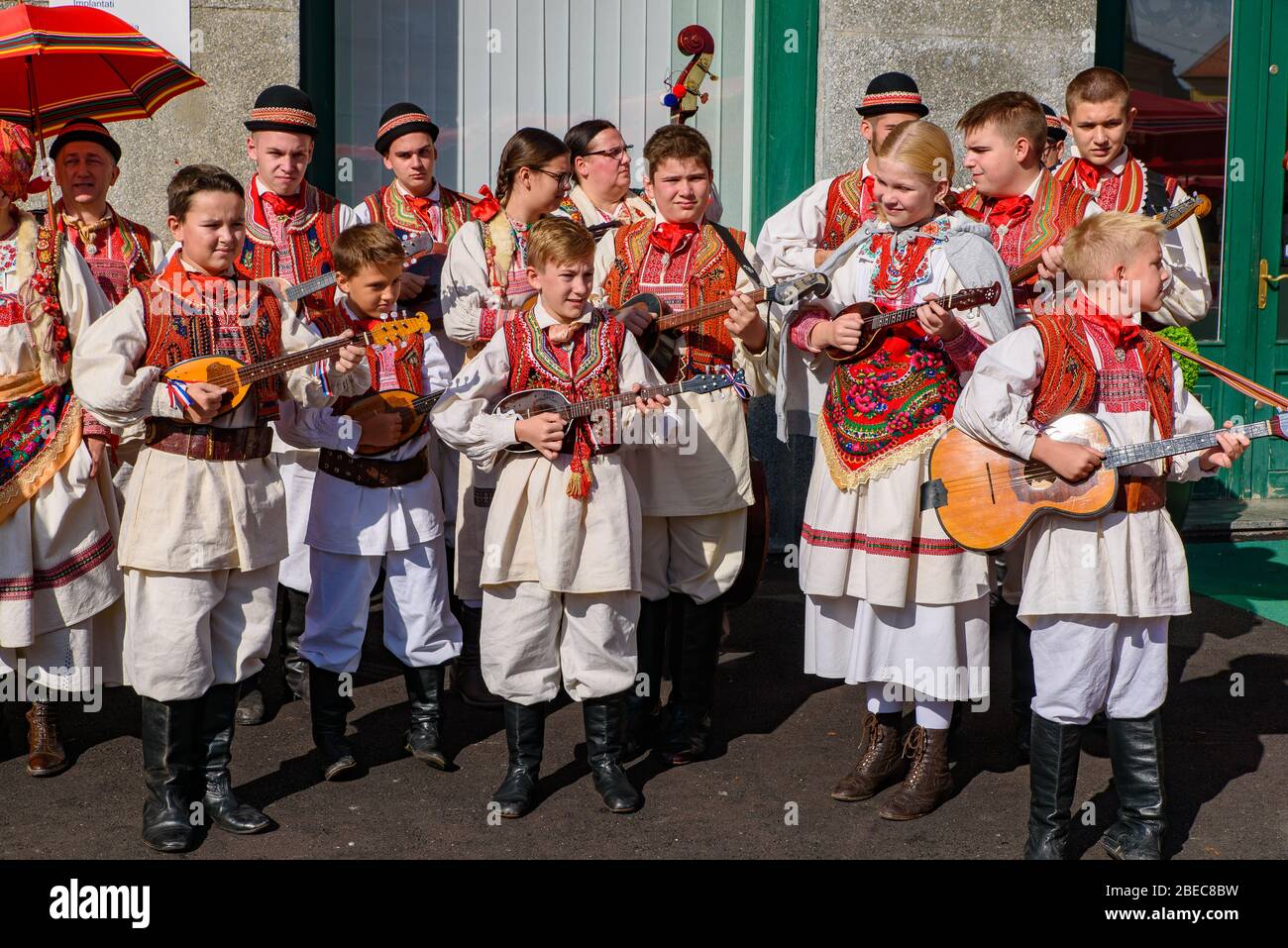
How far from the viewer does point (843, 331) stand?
4.36 meters

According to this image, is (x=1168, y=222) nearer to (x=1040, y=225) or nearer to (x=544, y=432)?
(x=1040, y=225)

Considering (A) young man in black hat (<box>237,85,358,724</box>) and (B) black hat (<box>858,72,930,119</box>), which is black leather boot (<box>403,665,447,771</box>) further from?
(B) black hat (<box>858,72,930,119</box>)

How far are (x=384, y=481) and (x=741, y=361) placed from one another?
1.32 m

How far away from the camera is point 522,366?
442 cm

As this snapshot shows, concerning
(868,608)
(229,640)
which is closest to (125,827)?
(229,640)

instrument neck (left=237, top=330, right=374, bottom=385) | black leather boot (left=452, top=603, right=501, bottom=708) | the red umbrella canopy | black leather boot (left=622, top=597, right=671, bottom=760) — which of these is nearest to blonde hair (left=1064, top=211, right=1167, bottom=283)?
black leather boot (left=622, top=597, right=671, bottom=760)

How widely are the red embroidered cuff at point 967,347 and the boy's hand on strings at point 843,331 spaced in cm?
27

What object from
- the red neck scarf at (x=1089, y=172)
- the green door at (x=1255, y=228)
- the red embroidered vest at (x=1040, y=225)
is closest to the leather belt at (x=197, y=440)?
the red embroidered vest at (x=1040, y=225)

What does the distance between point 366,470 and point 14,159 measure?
1.41m

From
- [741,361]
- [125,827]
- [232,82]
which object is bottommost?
[125,827]

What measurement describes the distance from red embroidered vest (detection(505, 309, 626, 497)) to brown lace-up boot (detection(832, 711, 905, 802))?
1.19 meters

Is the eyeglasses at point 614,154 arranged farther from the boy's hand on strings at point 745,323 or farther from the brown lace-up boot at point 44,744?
the brown lace-up boot at point 44,744

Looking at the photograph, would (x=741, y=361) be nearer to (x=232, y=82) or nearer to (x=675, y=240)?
(x=675, y=240)

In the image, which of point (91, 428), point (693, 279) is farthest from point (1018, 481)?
point (91, 428)
